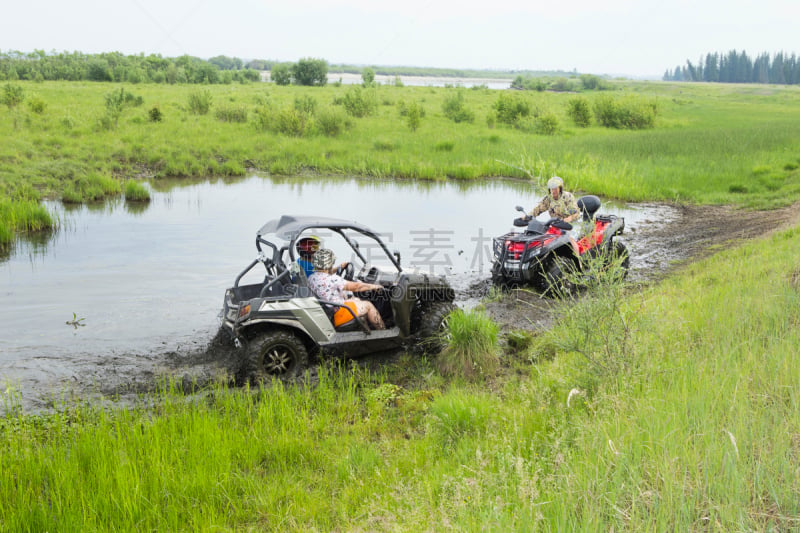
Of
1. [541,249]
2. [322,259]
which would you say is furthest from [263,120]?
[322,259]

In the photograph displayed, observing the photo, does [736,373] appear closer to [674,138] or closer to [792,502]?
[792,502]

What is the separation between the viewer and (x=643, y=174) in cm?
2292

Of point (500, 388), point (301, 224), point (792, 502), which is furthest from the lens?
point (301, 224)

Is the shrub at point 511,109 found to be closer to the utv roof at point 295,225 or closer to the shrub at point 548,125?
the shrub at point 548,125

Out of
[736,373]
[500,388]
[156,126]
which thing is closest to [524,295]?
[500,388]

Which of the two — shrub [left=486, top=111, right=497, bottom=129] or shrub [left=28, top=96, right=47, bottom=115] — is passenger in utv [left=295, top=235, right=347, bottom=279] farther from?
shrub [left=486, top=111, right=497, bottom=129]

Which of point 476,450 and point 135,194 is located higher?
point 135,194

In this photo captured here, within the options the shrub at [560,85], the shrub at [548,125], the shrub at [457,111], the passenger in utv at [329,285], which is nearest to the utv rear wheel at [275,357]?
the passenger in utv at [329,285]

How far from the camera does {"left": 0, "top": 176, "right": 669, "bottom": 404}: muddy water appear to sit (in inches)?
346

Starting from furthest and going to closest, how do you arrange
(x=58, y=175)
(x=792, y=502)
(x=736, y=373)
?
(x=58, y=175) → (x=736, y=373) → (x=792, y=502)

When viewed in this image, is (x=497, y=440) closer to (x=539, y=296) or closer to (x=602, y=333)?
(x=602, y=333)

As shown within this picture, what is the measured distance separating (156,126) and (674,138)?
24895 millimetres

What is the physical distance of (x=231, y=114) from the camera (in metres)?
34.3

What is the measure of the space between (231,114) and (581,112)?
23851 millimetres
